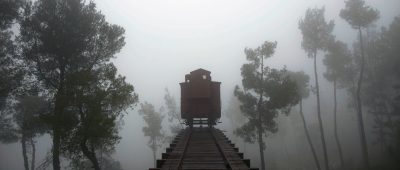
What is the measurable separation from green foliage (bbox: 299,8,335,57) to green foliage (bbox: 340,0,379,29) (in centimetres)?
208

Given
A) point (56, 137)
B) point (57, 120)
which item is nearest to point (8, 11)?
point (57, 120)

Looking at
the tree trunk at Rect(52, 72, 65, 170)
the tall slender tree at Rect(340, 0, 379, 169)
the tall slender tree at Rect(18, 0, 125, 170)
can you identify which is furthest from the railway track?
the tall slender tree at Rect(340, 0, 379, 169)

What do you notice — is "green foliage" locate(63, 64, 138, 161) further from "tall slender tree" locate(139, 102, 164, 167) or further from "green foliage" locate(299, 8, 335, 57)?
"tall slender tree" locate(139, 102, 164, 167)

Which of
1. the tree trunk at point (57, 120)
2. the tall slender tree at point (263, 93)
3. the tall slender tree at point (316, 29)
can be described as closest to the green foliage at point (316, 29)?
the tall slender tree at point (316, 29)

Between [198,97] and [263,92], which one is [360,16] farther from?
[198,97]

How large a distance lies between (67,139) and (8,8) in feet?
28.3

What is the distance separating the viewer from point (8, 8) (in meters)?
17.2

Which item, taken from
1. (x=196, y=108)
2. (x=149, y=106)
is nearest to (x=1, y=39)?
(x=196, y=108)

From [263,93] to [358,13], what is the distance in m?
12.6

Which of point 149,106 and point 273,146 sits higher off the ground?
point 149,106

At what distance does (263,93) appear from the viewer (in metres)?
24.9

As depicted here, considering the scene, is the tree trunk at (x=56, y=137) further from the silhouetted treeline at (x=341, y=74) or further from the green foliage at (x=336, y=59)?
the green foliage at (x=336, y=59)

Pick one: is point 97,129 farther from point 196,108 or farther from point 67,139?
point 196,108

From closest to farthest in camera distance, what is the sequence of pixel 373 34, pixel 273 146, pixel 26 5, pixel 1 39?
pixel 26 5, pixel 1 39, pixel 373 34, pixel 273 146
